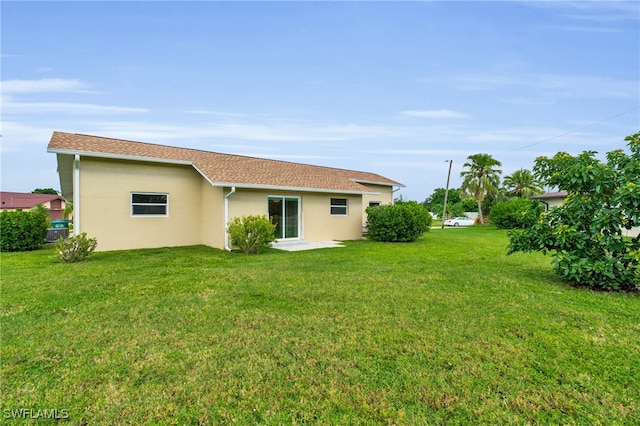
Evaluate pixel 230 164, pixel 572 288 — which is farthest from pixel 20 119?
pixel 572 288

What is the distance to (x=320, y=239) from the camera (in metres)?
14.8

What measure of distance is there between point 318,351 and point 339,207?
41.0 ft

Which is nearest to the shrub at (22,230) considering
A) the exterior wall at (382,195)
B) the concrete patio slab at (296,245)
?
the concrete patio slab at (296,245)

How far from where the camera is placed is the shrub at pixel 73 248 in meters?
8.91

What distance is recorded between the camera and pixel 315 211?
14656 millimetres

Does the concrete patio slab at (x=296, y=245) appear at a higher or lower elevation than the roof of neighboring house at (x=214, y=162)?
lower

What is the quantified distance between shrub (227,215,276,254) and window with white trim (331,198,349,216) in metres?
4.82

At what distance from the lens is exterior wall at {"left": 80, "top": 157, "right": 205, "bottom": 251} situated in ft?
35.4

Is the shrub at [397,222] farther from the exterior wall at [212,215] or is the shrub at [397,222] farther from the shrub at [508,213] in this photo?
the shrub at [508,213]

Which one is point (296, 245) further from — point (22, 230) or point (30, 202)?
point (30, 202)

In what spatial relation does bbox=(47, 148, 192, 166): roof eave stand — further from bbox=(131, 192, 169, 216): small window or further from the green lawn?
the green lawn

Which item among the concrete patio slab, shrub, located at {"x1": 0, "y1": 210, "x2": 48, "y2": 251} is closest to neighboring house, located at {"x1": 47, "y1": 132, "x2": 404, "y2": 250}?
the concrete patio slab

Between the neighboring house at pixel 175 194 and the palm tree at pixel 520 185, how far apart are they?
103 ft

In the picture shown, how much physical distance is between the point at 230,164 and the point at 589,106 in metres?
20.2
